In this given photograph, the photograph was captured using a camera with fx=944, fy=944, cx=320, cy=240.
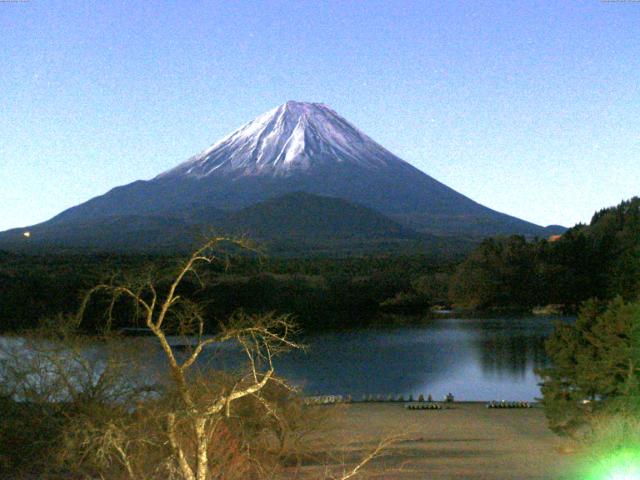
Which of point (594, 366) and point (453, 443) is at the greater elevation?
point (594, 366)

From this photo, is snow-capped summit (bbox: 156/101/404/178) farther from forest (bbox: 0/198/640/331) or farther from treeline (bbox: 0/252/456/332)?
forest (bbox: 0/198/640/331)

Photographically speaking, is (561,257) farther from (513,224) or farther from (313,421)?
(513,224)

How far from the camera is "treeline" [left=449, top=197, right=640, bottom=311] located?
43.2 m

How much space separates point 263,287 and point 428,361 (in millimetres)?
14394

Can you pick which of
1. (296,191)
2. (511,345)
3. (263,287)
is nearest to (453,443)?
(511,345)

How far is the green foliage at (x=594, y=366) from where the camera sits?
36.4ft

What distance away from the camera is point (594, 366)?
11.4m

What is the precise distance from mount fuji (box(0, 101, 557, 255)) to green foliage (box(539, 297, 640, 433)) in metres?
63.6

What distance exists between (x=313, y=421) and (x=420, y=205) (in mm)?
84666

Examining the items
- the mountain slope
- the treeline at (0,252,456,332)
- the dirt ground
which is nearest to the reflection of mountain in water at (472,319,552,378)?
the treeline at (0,252,456,332)

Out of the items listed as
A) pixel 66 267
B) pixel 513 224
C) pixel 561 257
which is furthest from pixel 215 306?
pixel 513 224

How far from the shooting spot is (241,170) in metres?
96.2

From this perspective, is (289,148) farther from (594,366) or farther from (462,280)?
(594,366)

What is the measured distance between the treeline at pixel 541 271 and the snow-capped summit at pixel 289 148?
52582 millimetres
